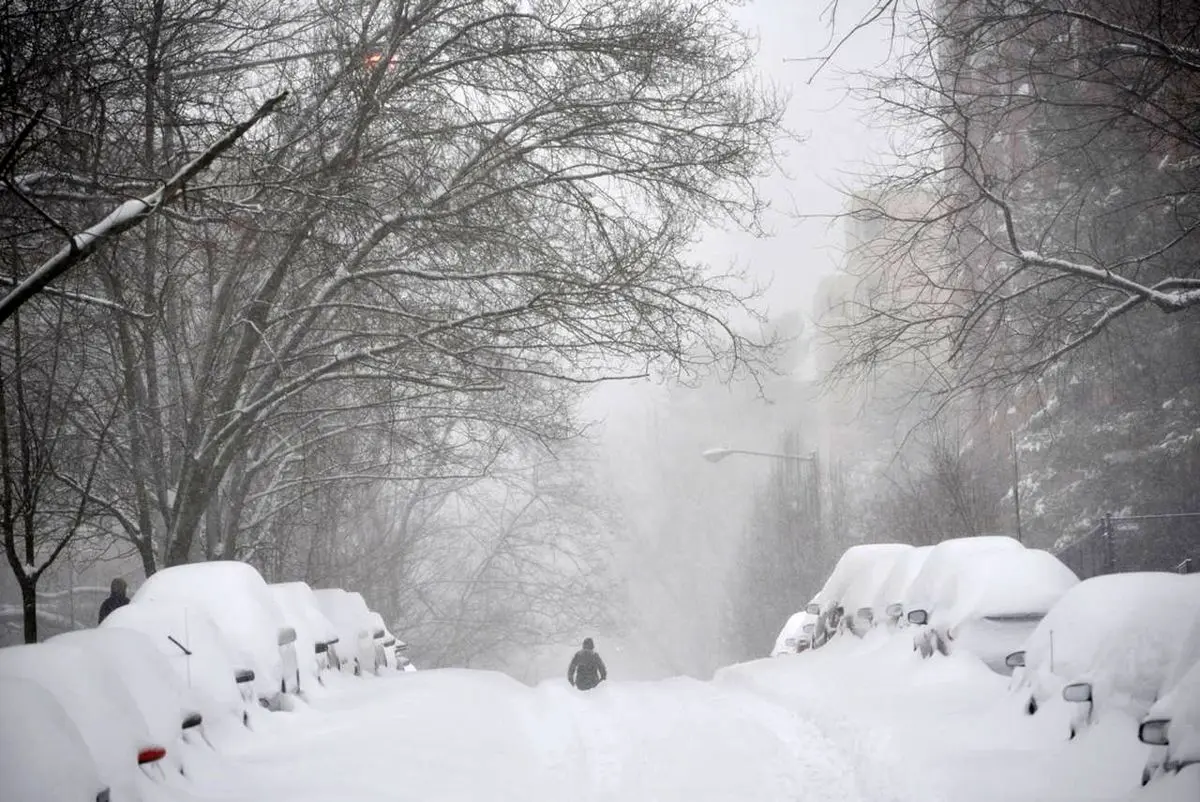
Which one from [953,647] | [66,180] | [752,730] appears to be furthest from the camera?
[953,647]

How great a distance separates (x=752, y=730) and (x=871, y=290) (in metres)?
4.84

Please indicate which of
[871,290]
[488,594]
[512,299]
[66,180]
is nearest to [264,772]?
[66,180]

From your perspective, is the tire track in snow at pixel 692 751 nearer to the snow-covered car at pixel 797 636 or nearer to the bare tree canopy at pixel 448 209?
the bare tree canopy at pixel 448 209

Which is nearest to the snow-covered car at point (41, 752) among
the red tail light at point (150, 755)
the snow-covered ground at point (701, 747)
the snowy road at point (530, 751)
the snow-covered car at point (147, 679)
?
the red tail light at point (150, 755)

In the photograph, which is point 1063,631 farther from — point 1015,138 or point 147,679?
point 1015,138

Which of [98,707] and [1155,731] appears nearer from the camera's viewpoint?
[98,707]

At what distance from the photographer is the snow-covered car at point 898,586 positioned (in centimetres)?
1532

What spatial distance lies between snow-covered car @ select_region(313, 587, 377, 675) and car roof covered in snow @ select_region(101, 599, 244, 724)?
5398mm

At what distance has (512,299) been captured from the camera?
45.3 ft

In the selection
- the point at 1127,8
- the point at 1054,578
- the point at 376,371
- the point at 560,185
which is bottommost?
the point at 1054,578

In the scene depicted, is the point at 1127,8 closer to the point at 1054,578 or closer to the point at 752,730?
the point at 1054,578

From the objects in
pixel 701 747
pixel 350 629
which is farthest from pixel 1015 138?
pixel 350 629

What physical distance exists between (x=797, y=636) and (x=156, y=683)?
18957 mm

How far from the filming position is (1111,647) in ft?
25.0
